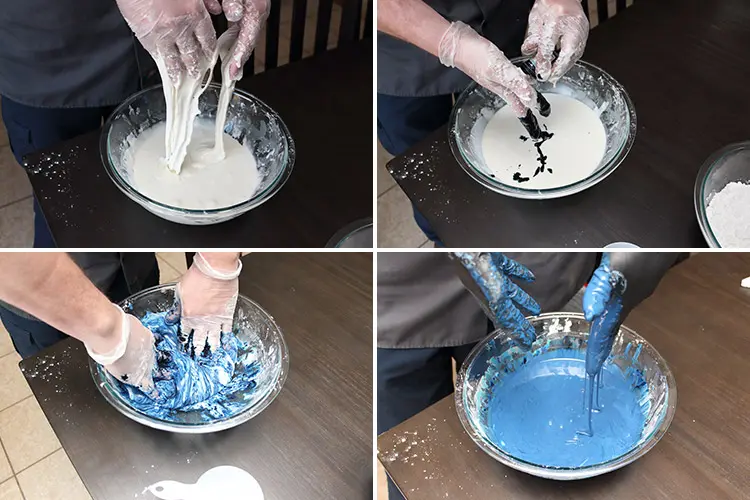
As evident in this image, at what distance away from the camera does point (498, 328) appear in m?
0.89

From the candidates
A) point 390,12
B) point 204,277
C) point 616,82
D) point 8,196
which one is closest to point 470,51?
point 390,12

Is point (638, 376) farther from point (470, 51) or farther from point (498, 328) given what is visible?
point (470, 51)

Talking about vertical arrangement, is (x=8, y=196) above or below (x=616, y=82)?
below

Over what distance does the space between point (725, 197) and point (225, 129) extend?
0.69 metres

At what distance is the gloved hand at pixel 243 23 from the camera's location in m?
0.89

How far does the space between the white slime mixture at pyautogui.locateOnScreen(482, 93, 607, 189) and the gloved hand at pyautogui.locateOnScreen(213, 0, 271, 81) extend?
35 cm

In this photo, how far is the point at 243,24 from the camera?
911mm

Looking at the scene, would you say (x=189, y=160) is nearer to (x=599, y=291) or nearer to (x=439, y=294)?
(x=439, y=294)

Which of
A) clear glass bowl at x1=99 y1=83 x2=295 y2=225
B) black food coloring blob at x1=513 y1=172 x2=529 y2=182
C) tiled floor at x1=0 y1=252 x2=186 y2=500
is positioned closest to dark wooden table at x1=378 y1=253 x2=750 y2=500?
black food coloring blob at x1=513 y1=172 x2=529 y2=182

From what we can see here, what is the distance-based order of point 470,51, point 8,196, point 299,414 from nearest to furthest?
point 299,414 < point 470,51 < point 8,196

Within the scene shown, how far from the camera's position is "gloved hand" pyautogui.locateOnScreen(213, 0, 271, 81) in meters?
0.89

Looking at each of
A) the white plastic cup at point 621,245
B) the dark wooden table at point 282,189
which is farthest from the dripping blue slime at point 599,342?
the dark wooden table at point 282,189

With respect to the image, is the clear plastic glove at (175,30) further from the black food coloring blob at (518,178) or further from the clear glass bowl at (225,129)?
the black food coloring blob at (518,178)

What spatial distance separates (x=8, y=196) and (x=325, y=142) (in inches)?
42.1
